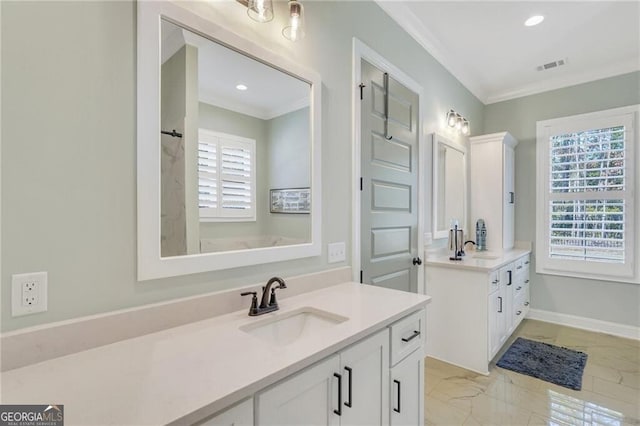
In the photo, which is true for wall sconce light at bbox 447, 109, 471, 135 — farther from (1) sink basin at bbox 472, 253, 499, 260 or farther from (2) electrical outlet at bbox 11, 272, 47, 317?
(2) electrical outlet at bbox 11, 272, 47, 317

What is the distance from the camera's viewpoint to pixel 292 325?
1.36m

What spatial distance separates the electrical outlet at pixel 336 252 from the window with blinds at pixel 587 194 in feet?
10.7

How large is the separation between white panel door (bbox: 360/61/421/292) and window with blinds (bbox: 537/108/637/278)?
2266mm

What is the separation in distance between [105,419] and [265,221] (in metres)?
1.00

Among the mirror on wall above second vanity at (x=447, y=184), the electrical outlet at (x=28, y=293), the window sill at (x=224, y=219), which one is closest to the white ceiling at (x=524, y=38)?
the mirror on wall above second vanity at (x=447, y=184)

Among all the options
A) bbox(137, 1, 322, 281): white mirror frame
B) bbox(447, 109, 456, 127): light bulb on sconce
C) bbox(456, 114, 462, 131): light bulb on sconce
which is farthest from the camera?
bbox(456, 114, 462, 131): light bulb on sconce

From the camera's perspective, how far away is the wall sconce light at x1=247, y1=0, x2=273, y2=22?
53.5 inches

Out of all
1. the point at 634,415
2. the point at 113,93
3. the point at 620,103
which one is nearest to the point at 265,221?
the point at 113,93

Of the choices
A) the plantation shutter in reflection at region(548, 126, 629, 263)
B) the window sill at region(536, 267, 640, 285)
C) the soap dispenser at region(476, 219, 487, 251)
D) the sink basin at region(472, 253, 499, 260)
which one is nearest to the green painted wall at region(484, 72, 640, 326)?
the window sill at region(536, 267, 640, 285)

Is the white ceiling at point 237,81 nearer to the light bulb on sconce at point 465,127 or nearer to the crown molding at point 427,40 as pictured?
the crown molding at point 427,40

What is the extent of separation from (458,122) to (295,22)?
2.51 m

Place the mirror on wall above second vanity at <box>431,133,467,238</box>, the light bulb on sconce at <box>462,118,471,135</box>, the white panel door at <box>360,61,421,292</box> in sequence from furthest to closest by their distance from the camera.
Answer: the light bulb on sconce at <box>462,118,471,135</box> < the mirror on wall above second vanity at <box>431,133,467,238</box> < the white panel door at <box>360,61,421,292</box>

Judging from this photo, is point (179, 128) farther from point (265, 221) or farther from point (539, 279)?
point (539, 279)

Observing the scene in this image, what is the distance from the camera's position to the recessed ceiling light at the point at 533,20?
2.52 m
